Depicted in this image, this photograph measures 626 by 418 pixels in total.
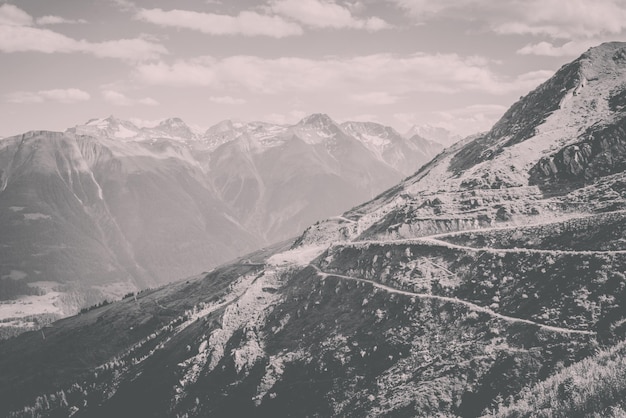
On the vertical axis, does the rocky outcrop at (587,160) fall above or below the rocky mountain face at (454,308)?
above

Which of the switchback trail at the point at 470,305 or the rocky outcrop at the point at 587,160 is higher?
the rocky outcrop at the point at 587,160

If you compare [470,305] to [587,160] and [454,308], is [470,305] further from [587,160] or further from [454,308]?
[587,160]

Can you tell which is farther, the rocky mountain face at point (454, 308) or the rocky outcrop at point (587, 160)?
the rocky outcrop at point (587, 160)

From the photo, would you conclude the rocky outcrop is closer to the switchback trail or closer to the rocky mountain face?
the rocky mountain face

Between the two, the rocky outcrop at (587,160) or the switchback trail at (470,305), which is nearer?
the switchback trail at (470,305)

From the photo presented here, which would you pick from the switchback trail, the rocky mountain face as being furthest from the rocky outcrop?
the switchback trail

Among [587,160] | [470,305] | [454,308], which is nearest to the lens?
[470,305]

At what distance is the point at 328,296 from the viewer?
8375cm

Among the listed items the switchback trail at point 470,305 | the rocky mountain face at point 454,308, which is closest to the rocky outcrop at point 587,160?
the rocky mountain face at point 454,308

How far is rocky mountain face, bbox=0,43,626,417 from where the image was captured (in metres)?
49.0

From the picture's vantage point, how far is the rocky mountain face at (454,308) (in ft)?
161

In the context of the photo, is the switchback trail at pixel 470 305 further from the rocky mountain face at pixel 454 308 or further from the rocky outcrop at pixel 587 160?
the rocky outcrop at pixel 587 160

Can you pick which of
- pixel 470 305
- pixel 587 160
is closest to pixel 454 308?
pixel 470 305

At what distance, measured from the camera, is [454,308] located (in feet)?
204
